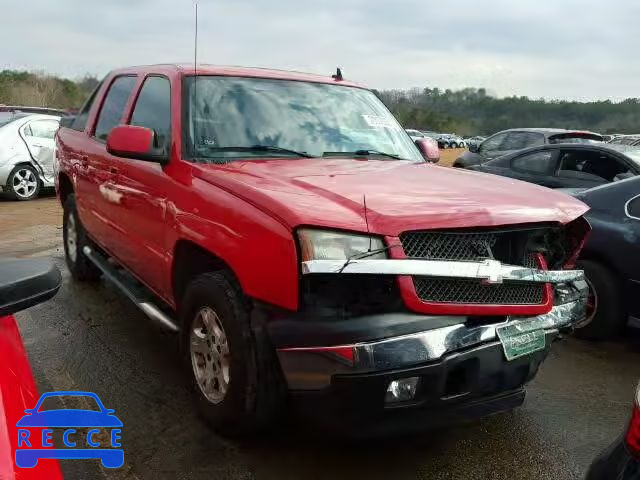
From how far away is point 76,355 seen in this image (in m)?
3.98

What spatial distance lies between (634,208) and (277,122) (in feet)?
8.71

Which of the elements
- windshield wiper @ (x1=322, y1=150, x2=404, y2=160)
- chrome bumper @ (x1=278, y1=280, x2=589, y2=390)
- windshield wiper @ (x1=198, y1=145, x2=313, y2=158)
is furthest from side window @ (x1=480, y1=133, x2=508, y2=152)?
chrome bumper @ (x1=278, y1=280, x2=589, y2=390)

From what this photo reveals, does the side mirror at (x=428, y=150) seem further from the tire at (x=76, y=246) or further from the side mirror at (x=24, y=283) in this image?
the side mirror at (x=24, y=283)

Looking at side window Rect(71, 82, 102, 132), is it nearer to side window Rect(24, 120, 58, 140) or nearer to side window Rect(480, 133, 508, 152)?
side window Rect(24, 120, 58, 140)

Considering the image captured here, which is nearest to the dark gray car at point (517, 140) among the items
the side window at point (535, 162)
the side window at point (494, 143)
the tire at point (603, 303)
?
the side window at point (494, 143)

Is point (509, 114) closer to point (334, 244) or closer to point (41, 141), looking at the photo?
point (41, 141)

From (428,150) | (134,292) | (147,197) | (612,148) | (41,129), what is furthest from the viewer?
(41,129)

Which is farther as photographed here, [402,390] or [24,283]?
[402,390]

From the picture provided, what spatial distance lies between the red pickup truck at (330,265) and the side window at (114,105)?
988 millimetres

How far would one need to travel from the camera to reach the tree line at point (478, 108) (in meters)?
58.2

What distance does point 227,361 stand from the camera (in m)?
2.85

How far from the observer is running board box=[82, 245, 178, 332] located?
11.3ft

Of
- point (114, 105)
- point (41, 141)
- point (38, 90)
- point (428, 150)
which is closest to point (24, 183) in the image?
point (41, 141)

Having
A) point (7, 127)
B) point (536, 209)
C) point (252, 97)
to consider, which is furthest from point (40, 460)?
point (7, 127)
